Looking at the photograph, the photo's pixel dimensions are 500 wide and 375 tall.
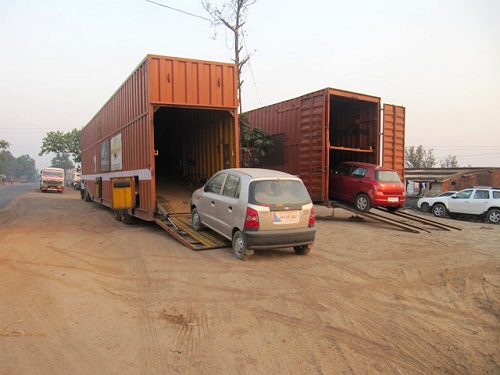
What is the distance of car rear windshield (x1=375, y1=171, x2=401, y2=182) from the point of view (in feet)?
38.1

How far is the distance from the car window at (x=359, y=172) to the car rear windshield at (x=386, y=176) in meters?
0.46

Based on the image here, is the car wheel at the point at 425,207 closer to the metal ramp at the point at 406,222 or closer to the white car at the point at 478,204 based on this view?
the white car at the point at 478,204

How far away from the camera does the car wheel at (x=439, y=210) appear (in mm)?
16719

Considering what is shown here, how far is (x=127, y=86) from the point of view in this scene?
413 inches

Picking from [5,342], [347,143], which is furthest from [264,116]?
[5,342]

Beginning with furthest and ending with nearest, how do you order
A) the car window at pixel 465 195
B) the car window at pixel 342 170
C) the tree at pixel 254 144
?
the car window at pixel 465 195, the tree at pixel 254 144, the car window at pixel 342 170

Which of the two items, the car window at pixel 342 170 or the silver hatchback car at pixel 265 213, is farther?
the car window at pixel 342 170

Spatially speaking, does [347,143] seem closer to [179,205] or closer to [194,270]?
[179,205]

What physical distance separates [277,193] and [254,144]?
28.4ft

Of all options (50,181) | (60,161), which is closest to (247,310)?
(50,181)

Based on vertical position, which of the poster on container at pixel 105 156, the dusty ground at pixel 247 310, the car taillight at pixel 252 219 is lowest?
the dusty ground at pixel 247 310

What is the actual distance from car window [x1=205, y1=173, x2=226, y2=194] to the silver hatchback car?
315 millimetres

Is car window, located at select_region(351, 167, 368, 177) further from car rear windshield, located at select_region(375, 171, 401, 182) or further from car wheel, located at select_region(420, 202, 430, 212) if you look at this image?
car wheel, located at select_region(420, 202, 430, 212)

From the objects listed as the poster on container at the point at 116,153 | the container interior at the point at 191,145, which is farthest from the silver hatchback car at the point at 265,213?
the poster on container at the point at 116,153
